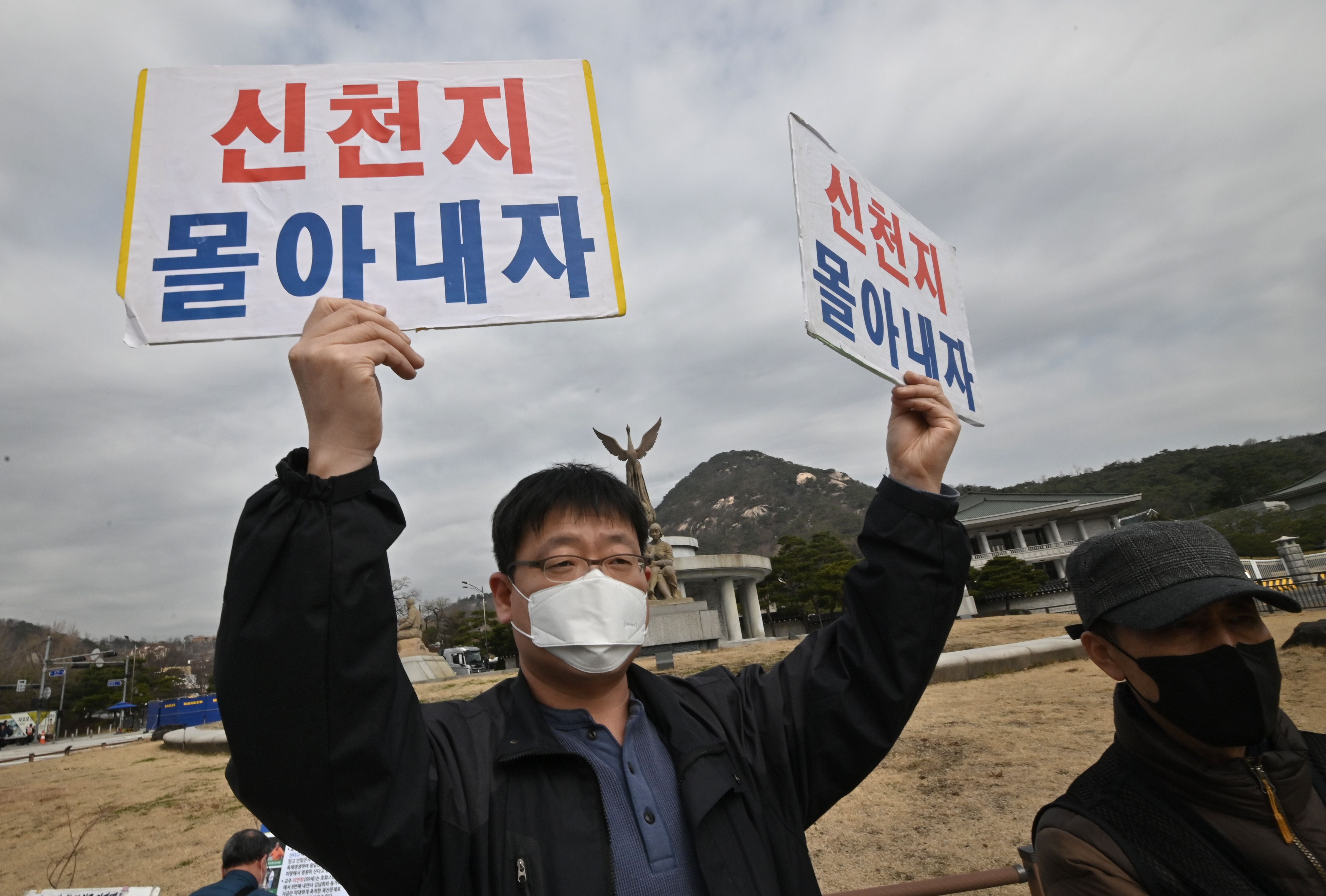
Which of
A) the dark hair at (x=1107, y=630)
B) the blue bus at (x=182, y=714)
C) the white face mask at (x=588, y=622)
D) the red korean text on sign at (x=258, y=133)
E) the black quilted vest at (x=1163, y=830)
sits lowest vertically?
the blue bus at (x=182, y=714)

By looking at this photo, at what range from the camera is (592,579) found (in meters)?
1.79

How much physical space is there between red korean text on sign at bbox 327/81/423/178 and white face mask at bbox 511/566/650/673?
1341 millimetres

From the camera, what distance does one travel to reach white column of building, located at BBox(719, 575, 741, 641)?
3328cm

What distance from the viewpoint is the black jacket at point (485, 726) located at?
118 cm

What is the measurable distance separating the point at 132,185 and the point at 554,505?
153 cm

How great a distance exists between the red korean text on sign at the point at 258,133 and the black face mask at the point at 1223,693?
2.78m

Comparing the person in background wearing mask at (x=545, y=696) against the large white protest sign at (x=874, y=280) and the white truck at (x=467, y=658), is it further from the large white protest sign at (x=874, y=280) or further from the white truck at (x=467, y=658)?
the white truck at (x=467, y=658)

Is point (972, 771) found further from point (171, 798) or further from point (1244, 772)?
point (171, 798)

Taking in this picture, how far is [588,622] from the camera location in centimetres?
173

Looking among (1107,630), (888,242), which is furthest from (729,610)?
(1107,630)

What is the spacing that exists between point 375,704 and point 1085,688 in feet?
33.3

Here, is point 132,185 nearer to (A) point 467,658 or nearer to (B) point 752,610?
(B) point 752,610

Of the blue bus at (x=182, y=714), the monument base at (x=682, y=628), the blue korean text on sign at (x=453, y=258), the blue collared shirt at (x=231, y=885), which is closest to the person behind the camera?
the blue korean text on sign at (x=453, y=258)

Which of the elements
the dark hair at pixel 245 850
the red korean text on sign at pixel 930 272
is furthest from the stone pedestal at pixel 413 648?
the red korean text on sign at pixel 930 272
